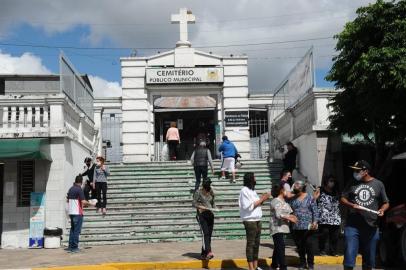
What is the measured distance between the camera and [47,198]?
13.5 meters

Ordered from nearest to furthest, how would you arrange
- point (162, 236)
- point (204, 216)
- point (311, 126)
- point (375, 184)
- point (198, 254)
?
point (375, 184)
point (204, 216)
point (198, 254)
point (162, 236)
point (311, 126)

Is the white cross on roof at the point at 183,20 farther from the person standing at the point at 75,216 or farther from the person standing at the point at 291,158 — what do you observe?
the person standing at the point at 75,216

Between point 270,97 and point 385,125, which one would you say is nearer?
point 385,125

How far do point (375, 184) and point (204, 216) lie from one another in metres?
3.62

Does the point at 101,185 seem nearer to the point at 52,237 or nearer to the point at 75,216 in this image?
the point at 52,237

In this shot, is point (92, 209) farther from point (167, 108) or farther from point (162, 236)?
point (167, 108)

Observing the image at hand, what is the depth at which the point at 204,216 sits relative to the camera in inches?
391

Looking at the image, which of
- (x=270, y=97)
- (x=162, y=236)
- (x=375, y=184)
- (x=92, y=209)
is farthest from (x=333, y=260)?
(x=270, y=97)

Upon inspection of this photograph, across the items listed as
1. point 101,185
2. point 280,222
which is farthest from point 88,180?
point 280,222

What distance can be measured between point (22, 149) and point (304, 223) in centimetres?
A: 700

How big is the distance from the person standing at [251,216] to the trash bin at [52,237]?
19.7 ft

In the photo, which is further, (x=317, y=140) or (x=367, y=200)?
(x=317, y=140)

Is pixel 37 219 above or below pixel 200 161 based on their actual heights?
below

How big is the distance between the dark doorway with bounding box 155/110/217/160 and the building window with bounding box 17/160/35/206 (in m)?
9.47
